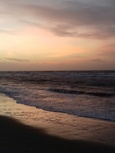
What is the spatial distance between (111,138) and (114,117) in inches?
160

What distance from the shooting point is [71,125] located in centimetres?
1083

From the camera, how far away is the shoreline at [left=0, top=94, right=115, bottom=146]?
350 inches

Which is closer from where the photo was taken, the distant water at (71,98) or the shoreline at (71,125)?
the shoreline at (71,125)

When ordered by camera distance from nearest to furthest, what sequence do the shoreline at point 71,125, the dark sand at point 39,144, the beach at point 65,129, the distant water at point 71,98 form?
1. the dark sand at point 39,144
2. the beach at point 65,129
3. the shoreline at point 71,125
4. the distant water at point 71,98

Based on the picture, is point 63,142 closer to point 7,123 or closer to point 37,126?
point 37,126

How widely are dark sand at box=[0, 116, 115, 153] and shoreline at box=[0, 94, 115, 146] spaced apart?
0.41 metres

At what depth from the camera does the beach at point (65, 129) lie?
8.05 meters

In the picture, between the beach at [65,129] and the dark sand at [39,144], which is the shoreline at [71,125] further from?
the dark sand at [39,144]

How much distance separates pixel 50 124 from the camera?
1100cm

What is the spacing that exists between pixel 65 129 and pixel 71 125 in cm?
75

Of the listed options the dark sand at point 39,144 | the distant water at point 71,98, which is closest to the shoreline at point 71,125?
the dark sand at point 39,144

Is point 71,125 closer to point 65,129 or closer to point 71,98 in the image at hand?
point 65,129

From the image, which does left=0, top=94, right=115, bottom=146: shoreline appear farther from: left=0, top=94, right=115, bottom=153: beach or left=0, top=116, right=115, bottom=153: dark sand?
left=0, top=116, right=115, bottom=153: dark sand

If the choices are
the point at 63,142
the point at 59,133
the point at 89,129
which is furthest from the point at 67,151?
the point at 89,129
